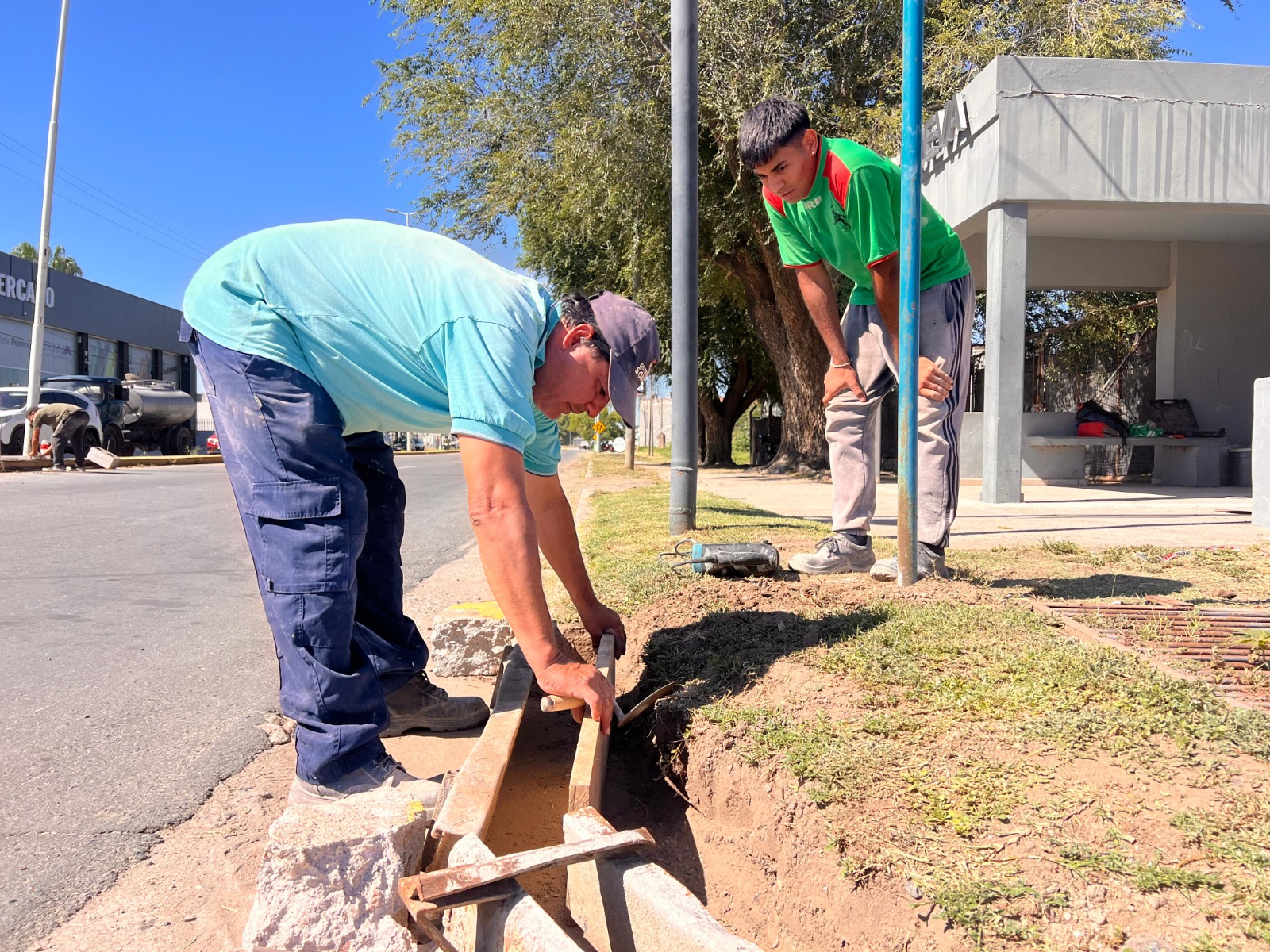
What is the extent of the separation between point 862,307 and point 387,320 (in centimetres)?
249

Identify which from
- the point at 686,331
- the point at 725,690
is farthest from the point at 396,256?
the point at 686,331

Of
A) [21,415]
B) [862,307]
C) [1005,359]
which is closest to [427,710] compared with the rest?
[862,307]

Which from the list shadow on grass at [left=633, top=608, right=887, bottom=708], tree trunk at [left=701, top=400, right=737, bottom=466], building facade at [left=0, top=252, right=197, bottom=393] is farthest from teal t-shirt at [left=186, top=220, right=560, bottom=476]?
tree trunk at [left=701, top=400, right=737, bottom=466]

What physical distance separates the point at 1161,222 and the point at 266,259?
1283cm

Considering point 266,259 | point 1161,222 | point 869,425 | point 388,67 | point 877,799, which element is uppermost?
point 388,67

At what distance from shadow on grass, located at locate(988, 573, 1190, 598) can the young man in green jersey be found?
0.48 m

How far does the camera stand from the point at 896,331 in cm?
391

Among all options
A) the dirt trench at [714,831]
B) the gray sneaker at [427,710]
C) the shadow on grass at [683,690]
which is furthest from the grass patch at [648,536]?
the dirt trench at [714,831]

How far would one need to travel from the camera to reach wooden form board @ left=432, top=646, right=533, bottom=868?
1.88 m

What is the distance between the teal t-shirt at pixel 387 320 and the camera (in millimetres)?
2066

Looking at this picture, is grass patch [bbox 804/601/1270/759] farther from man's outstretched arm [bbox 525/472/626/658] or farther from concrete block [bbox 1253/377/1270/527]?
concrete block [bbox 1253/377/1270/527]

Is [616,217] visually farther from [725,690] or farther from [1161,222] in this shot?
[725,690]

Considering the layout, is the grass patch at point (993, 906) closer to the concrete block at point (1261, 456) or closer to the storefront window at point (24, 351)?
the concrete block at point (1261, 456)

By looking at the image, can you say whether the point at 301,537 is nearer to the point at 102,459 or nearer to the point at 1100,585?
the point at 1100,585
